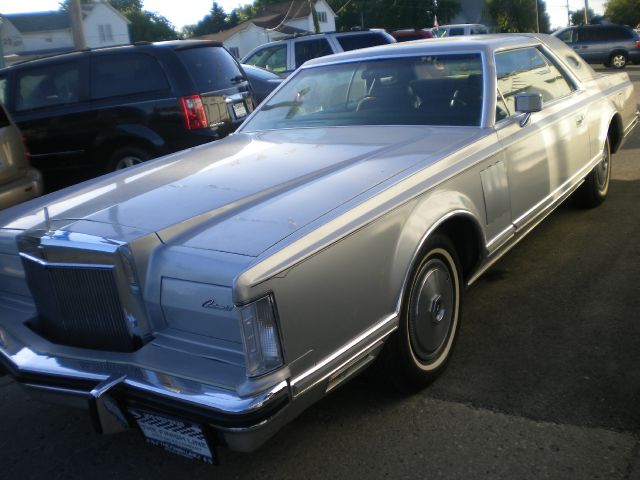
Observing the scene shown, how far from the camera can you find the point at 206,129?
7.60 m

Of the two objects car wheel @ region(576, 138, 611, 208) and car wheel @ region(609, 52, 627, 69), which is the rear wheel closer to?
car wheel @ region(609, 52, 627, 69)

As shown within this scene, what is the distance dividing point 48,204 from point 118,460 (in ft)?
4.31

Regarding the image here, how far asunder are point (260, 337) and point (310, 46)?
12374 mm

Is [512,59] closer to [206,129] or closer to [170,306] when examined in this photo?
[170,306]

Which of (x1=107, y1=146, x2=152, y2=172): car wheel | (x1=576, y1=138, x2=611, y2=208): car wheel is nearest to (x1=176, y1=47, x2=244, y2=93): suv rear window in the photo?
(x1=107, y1=146, x2=152, y2=172): car wheel

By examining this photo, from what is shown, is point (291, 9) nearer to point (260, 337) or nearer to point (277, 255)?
point (277, 255)

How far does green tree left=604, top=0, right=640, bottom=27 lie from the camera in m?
51.5

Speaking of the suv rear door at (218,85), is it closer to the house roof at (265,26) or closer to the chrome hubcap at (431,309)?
A: the chrome hubcap at (431,309)

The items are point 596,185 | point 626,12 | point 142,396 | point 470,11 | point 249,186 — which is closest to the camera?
point 142,396

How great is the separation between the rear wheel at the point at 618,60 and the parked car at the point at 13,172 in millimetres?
21216

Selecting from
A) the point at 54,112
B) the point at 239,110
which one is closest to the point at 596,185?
the point at 239,110

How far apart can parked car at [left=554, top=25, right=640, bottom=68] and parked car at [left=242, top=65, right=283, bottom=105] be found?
1536 centimetres

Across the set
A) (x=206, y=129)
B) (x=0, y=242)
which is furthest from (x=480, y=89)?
(x=206, y=129)

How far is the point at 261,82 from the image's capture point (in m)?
11.0
